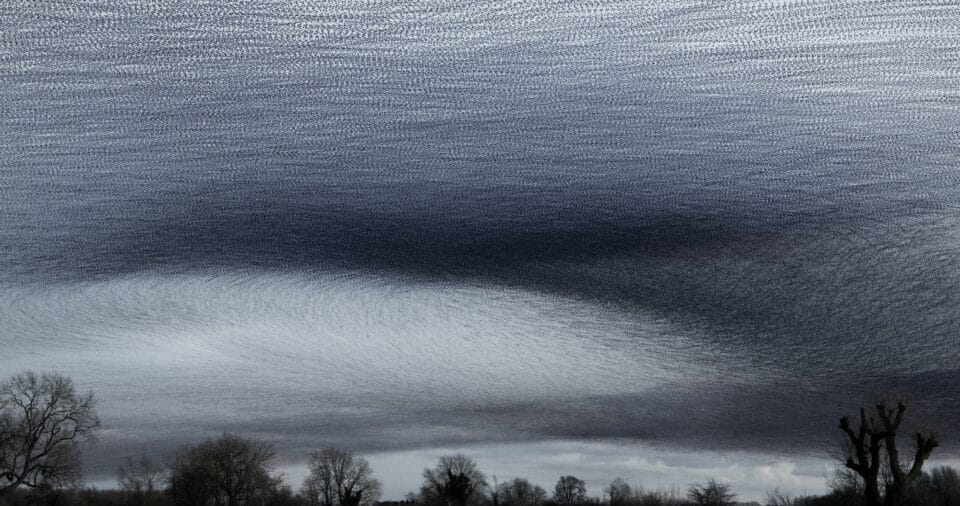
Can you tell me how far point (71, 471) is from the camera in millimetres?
44031

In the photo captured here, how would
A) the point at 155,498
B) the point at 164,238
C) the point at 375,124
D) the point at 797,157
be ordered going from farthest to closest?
the point at 155,498 → the point at 164,238 → the point at 797,157 → the point at 375,124

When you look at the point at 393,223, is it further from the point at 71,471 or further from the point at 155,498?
the point at 155,498

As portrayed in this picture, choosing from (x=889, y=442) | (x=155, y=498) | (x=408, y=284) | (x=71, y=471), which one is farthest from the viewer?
(x=155, y=498)

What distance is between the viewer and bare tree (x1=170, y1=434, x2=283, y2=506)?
65688 millimetres

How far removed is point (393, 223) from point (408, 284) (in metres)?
3.07

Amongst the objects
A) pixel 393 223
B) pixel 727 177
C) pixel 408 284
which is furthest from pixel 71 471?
pixel 727 177

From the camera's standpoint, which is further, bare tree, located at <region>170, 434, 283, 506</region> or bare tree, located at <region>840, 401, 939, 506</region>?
bare tree, located at <region>170, 434, 283, 506</region>

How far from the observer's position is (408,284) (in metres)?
16.6

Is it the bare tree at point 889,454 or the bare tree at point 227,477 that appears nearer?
the bare tree at point 889,454

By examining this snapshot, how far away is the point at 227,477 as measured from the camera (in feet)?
218

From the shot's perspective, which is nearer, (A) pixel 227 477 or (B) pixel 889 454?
(B) pixel 889 454

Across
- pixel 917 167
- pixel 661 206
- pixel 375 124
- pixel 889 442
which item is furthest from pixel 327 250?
pixel 889 442

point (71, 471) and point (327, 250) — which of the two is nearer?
point (327, 250)

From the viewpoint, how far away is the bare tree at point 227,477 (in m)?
65.7
